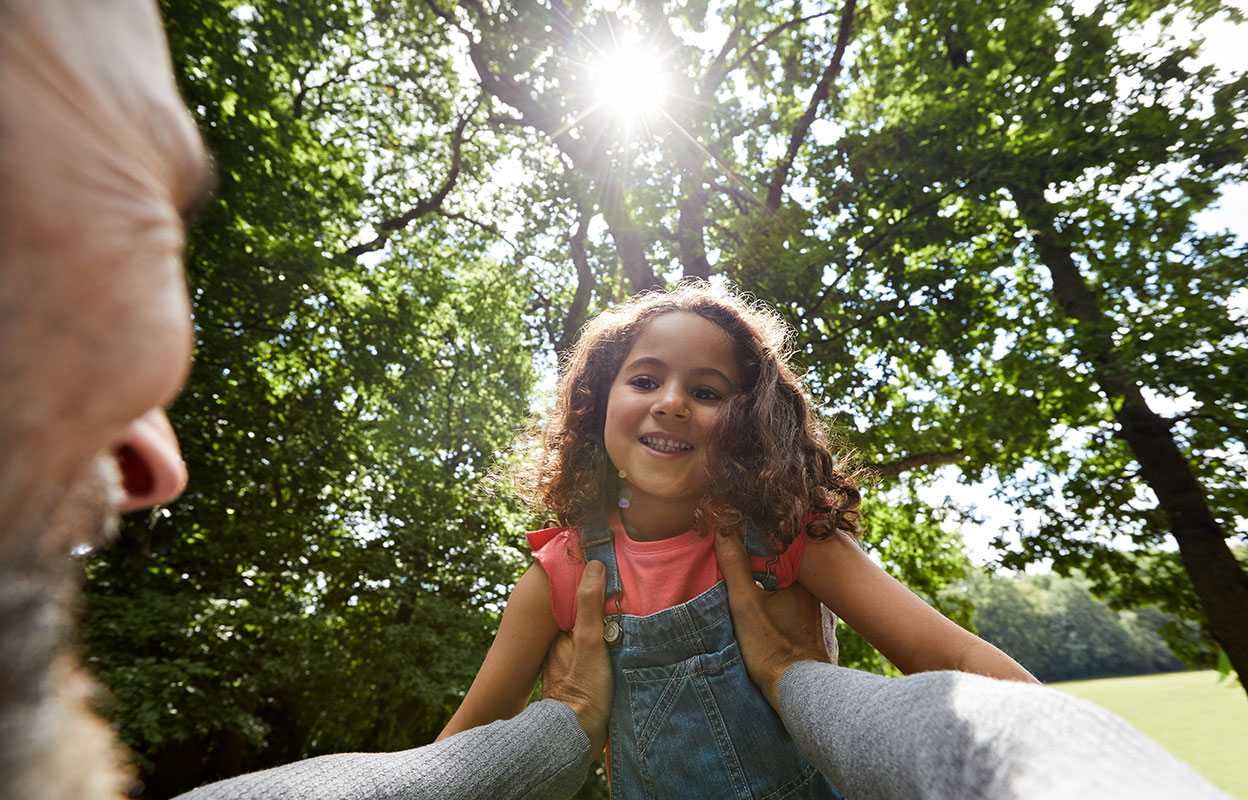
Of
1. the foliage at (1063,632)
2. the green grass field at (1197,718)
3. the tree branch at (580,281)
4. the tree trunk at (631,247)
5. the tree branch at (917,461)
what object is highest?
the tree branch at (580,281)

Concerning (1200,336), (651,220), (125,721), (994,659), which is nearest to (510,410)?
(651,220)

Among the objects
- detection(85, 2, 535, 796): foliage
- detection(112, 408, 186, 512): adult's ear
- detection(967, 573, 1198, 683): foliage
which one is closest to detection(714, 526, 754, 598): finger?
detection(112, 408, 186, 512): adult's ear

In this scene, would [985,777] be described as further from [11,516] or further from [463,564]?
[463,564]

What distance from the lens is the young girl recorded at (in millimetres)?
1454

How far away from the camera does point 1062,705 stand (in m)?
0.57

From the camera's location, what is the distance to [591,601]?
1687 millimetres

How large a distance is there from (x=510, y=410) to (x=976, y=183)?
8.40 meters

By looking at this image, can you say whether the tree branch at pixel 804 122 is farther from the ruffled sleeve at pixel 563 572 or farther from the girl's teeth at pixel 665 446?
the ruffled sleeve at pixel 563 572

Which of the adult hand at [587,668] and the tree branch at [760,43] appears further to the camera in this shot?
the tree branch at [760,43]

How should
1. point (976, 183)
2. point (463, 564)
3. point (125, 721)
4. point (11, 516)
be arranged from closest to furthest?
point (11, 516) < point (976, 183) < point (125, 721) < point (463, 564)

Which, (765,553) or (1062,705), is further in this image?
(765,553)

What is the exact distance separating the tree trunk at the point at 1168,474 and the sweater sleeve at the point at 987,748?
537 centimetres

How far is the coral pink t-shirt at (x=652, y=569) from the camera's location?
166 centimetres

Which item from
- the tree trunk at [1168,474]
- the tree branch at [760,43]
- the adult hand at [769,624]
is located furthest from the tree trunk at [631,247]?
the adult hand at [769,624]
